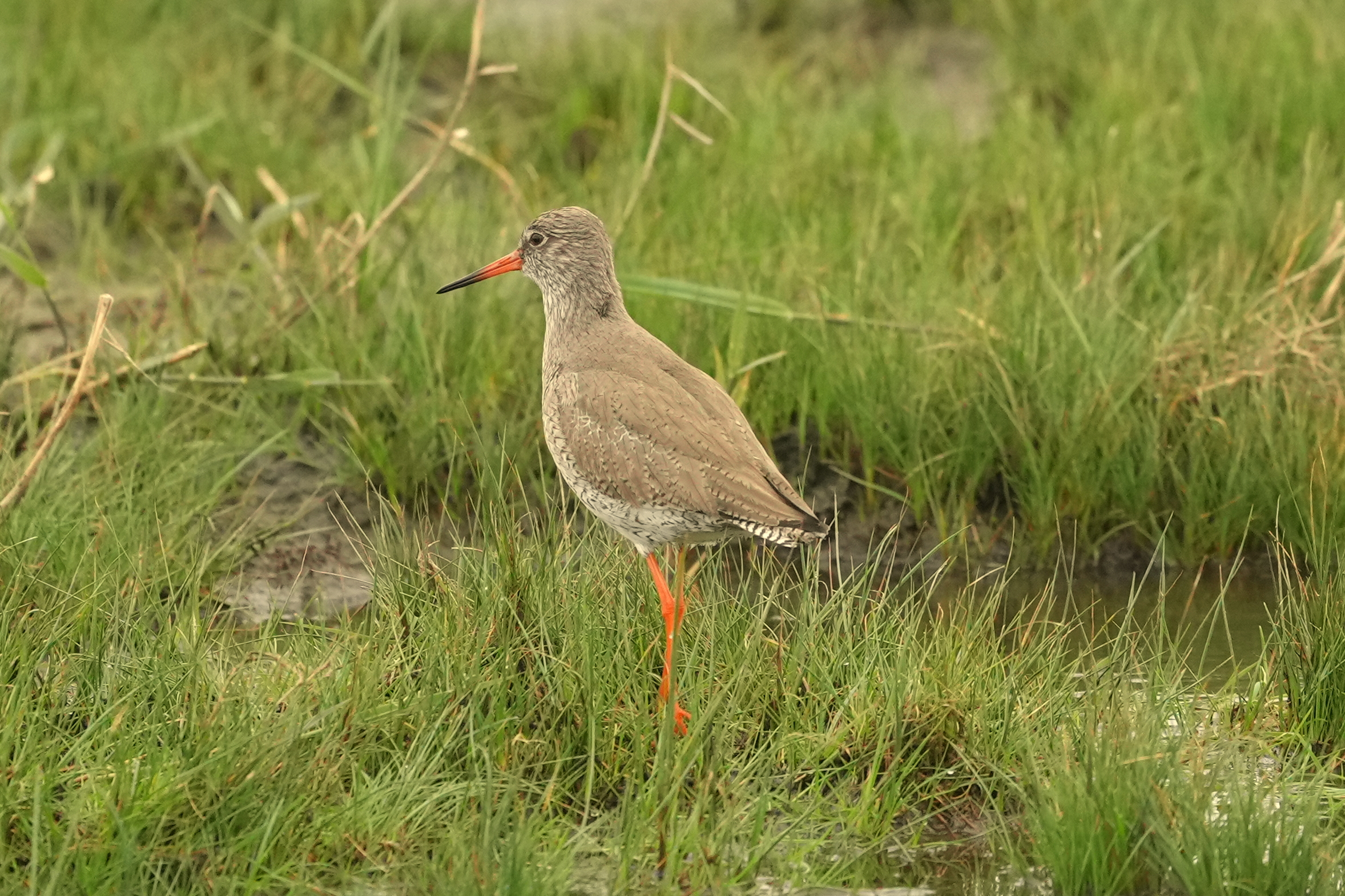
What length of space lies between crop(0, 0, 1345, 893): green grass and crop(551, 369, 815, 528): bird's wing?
22 cm

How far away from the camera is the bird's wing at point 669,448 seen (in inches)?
164

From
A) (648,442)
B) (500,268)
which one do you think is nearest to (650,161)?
(500,268)

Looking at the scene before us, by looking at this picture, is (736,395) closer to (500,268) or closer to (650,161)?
(650,161)

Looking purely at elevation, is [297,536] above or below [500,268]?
below

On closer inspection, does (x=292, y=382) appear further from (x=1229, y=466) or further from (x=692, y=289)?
(x=1229, y=466)

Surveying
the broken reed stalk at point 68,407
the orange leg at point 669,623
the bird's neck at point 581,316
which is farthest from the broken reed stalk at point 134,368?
the orange leg at point 669,623

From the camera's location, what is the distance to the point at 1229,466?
18.5 ft

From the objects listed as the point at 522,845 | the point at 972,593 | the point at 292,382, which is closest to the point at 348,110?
the point at 292,382

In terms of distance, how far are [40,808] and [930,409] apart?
11.0 ft

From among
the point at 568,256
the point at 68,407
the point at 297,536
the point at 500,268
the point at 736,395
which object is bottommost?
the point at 297,536

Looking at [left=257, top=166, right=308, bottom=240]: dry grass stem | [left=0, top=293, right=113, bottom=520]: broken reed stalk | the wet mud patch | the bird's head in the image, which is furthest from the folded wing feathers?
[left=257, top=166, right=308, bottom=240]: dry grass stem

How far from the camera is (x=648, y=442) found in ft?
14.1

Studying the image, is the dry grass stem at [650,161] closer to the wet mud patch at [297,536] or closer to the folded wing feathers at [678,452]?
the wet mud patch at [297,536]

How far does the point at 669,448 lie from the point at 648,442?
0.19ft
